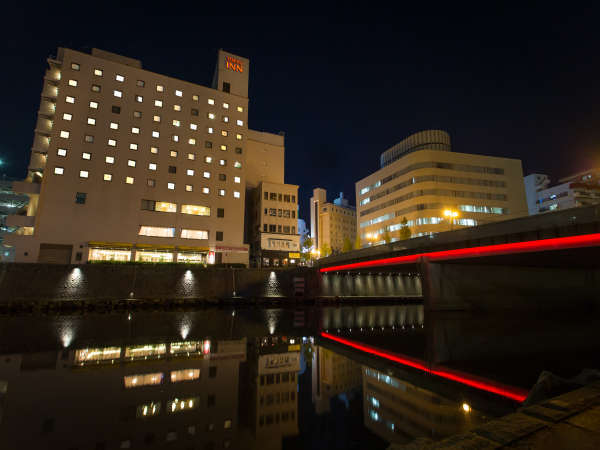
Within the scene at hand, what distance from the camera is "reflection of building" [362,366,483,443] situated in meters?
6.34

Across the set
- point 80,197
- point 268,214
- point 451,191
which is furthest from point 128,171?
point 451,191

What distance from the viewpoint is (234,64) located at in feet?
235

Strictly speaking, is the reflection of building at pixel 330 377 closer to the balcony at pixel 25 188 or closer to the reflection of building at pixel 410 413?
the reflection of building at pixel 410 413

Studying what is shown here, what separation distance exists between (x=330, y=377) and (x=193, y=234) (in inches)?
2074

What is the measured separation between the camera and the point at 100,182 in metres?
53.4

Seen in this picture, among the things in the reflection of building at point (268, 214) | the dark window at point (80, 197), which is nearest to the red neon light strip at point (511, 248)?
the reflection of building at point (268, 214)

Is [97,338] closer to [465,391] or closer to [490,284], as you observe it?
[465,391]

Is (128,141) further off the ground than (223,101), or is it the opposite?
(223,101)

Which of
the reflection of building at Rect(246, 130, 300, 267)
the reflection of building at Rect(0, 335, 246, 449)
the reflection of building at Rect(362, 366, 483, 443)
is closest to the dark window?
the reflection of building at Rect(246, 130, 300, 267)

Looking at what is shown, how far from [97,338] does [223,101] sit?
60216 millimetres

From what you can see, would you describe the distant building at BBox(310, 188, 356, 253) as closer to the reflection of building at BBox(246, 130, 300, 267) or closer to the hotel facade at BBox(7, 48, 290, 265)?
the reflection of building at BBox(246, 130, 300, 267)

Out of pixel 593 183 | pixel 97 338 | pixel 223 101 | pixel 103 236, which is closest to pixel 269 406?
pixel 97 338

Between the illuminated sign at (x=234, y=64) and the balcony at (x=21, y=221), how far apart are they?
48.4 m

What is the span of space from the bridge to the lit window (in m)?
29.3
